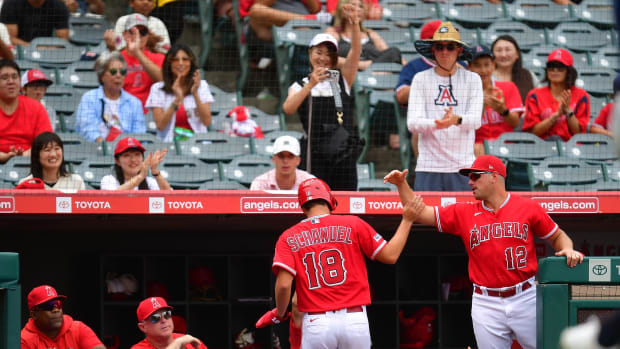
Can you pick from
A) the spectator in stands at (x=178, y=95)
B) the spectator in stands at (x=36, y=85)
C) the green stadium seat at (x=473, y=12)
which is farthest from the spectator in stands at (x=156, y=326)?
the green stadium seat at (x=473, y=12)

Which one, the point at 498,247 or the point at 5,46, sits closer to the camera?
the point at 498,247

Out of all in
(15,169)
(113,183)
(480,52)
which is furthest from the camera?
(480,52)

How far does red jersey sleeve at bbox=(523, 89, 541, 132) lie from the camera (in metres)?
7.93

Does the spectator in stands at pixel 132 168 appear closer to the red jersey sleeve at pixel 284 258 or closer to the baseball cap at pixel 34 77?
the baseball cap at pixel 34 77

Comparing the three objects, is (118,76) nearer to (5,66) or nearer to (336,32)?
(5,66)

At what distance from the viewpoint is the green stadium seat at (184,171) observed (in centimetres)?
745

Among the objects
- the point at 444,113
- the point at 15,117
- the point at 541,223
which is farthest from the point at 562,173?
the point at 15,117

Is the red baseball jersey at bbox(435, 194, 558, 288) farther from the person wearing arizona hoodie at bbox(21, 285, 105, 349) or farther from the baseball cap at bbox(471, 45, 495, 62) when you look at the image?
the baseball cap at bbox(471, 45, 495, 62)

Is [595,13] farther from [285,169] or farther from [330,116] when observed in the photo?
[285,169]

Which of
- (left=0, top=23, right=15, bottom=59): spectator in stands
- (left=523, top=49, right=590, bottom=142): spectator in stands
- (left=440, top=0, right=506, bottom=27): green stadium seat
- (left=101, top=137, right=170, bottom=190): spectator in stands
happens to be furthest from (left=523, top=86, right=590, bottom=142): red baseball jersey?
(left=0, top=23, right=15, bottom=59): spectator in stands

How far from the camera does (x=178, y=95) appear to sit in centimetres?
782

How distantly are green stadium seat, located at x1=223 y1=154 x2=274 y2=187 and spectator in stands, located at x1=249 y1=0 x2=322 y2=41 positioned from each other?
201cm

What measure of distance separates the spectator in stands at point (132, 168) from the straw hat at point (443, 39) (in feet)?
6.66

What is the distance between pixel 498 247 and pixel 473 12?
5.50m
